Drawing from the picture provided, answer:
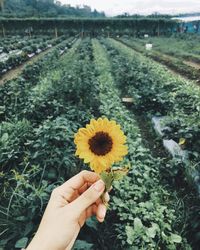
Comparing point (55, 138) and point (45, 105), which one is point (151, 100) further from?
point (55, 138)

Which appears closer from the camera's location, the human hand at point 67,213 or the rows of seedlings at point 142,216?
the human hand at point 67,213

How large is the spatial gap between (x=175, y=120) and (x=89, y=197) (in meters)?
4.36

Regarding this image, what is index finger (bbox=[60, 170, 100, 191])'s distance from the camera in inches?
60.7

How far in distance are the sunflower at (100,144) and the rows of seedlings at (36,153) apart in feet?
4.85

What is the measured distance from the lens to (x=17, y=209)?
318 centimetres

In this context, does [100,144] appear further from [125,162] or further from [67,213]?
[125,162]

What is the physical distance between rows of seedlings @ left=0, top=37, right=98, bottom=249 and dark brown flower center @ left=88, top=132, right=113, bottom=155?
1491 millimetres

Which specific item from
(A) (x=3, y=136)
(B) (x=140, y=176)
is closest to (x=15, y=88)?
(A) (x=3, y=136)

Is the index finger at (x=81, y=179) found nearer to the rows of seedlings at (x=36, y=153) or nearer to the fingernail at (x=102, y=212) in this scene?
the fingernail at (x=102, y=212)

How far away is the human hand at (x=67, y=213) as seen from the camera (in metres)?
1.33

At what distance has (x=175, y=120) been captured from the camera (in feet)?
18.2

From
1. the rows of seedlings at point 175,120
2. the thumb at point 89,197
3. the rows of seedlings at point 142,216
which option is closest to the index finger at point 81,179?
the thumb at point 89,197

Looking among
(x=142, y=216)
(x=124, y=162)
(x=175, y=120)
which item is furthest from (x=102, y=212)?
(x=175, y=120)

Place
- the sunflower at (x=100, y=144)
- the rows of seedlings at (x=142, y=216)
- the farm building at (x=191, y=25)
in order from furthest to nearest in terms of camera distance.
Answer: the farm building at (x=191, y=25)
the rows of seedlings at (x=142, y=216)
the sunflower at (x=100, y=144)
